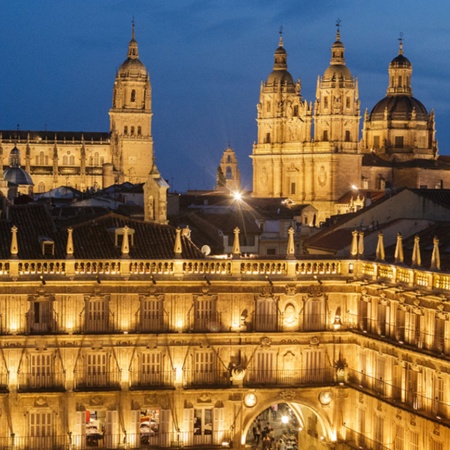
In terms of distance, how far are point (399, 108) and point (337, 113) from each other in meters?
21.4

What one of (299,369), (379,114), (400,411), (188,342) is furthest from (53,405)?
(379,114)

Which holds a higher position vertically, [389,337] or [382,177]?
[382,177]

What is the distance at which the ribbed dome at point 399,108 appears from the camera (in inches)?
7598

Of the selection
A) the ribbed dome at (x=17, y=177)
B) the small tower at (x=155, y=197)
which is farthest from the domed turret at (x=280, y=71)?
the small tower at (x=155, y=197)

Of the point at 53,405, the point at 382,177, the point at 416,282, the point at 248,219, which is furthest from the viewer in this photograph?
the point at 382,177

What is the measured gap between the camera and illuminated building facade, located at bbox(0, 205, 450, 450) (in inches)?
2539

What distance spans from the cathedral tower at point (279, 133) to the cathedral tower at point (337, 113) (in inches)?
101

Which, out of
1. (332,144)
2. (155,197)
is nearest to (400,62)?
(332,144)

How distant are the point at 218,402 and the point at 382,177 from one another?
118749 mm

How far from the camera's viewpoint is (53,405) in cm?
6512

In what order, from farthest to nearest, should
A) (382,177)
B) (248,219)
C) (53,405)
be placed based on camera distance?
(382,177) < (248,219) < (53,405)

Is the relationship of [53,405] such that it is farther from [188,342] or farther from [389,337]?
[389,337]

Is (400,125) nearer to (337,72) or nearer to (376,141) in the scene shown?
(376,141)

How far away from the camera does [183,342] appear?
6688 cm
